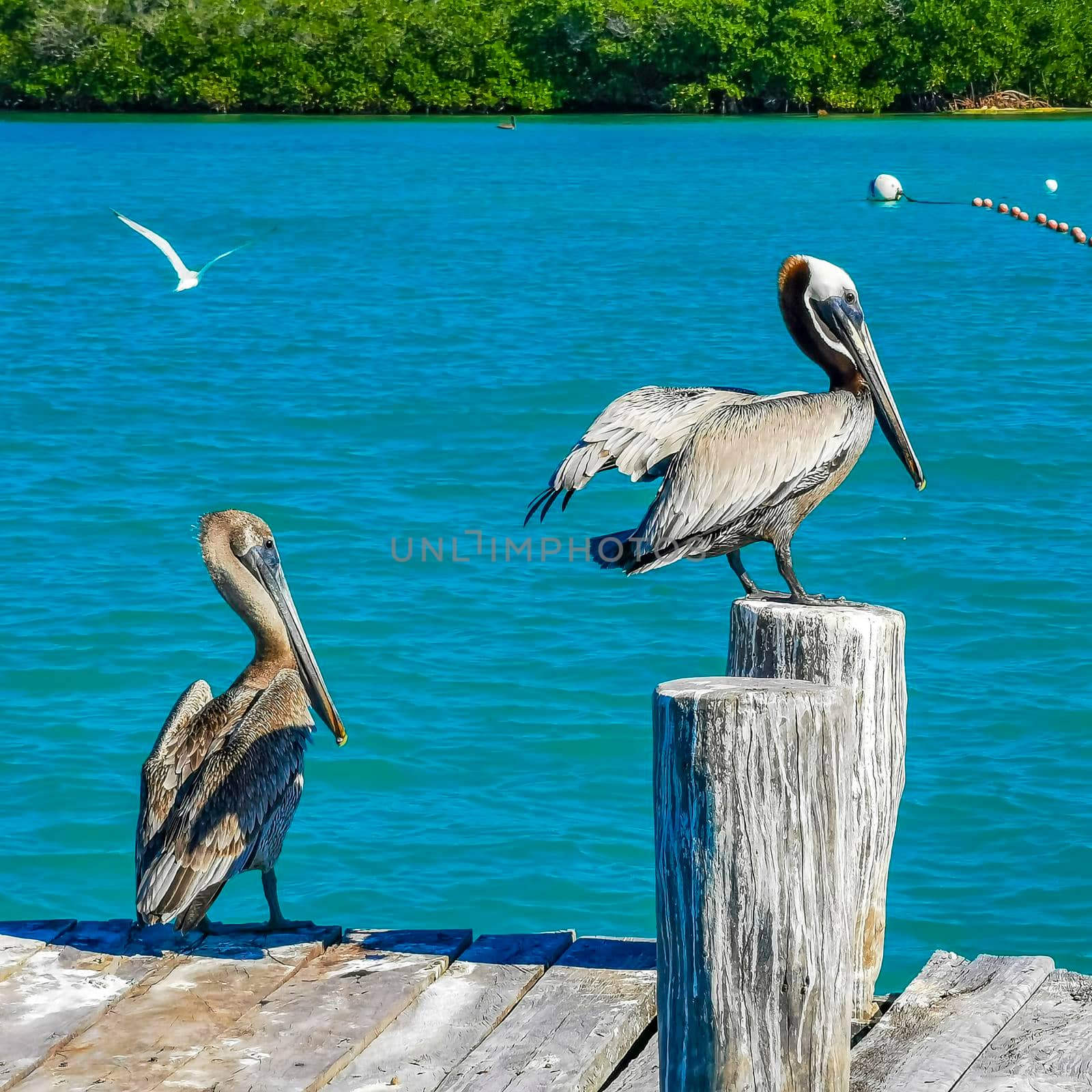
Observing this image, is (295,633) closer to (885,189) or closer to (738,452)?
(738,452)

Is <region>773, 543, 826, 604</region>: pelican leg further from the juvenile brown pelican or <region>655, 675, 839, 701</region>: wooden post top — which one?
the juvenile brown pelican

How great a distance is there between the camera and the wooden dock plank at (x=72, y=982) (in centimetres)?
332

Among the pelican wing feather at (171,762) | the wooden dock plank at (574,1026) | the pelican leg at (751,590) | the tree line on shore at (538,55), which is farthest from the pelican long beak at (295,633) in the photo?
the tree line on shore at (538,55)

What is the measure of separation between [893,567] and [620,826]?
3.70 metres

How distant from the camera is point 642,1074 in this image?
3.29m

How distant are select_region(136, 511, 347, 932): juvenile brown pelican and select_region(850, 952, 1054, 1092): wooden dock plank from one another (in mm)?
1420

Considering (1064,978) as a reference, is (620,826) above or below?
below

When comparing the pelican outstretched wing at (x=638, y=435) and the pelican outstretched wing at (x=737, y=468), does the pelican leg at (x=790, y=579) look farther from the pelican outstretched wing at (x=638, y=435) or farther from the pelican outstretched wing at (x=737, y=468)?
the pelican outstretched wing at (x=638, y=435)

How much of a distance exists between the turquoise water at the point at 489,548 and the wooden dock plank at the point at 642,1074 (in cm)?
264

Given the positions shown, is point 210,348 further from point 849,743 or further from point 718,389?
point 849,743

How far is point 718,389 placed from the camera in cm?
429

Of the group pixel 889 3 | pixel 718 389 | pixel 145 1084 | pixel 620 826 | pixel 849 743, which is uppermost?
pixel 889 3

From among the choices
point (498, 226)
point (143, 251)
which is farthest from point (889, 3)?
point (143, 251)

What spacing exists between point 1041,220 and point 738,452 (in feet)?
74.8
